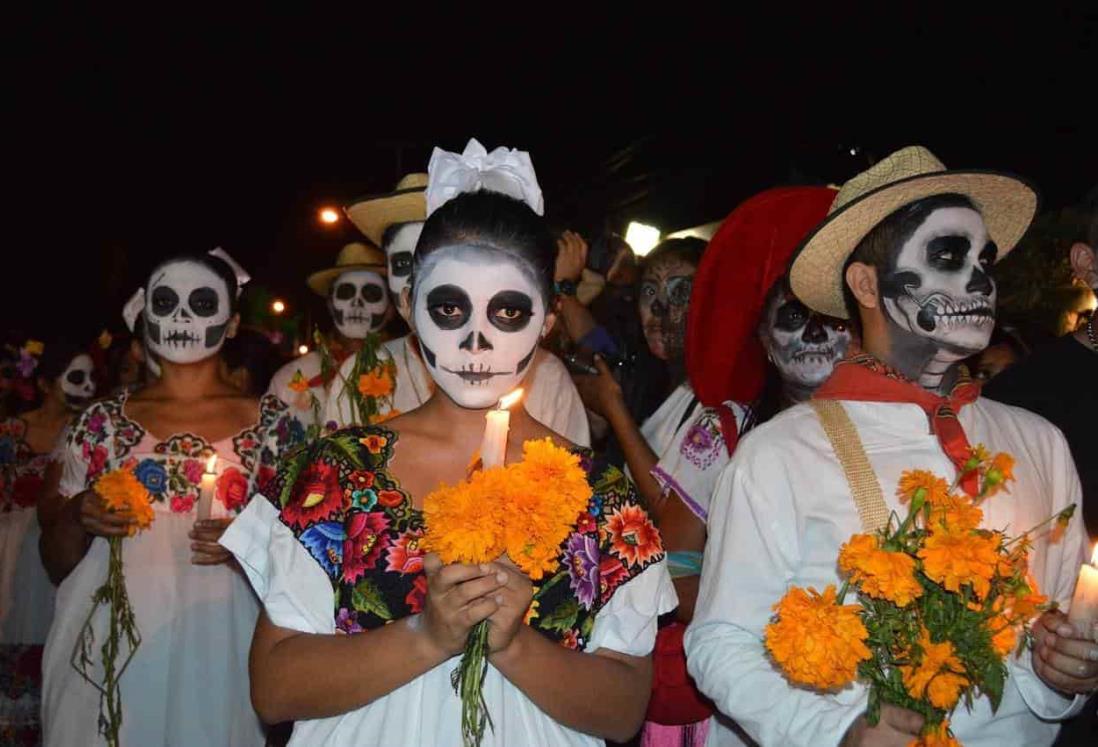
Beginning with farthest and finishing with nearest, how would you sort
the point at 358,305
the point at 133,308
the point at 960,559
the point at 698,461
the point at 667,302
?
the point at 358,305 < the point at 133,308 < the point at 667,302 < the point at 698,461 < the point at 960,559

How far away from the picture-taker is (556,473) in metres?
2.46

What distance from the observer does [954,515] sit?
2.44 meters

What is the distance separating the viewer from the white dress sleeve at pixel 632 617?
291cm

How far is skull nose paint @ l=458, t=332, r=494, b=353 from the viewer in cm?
299

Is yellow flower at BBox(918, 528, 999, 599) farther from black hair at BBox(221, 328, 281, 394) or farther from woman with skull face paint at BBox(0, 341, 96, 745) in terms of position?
black hair at BBox(221, 328, 281, 394)

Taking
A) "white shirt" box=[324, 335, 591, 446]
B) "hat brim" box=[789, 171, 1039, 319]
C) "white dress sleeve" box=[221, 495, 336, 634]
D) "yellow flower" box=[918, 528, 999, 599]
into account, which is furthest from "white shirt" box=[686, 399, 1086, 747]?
"white shirt" box=[324, 335, 591, 446]

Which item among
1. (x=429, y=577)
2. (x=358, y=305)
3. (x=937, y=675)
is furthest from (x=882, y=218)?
(x=358, y=305)

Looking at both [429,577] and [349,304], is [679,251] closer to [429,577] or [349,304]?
[349,304]

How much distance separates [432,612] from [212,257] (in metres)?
3.48

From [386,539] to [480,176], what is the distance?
98cm

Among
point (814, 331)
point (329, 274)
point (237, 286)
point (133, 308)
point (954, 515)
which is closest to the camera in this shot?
point (954, 515)

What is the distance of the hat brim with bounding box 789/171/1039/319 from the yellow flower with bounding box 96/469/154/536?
9.50 feet

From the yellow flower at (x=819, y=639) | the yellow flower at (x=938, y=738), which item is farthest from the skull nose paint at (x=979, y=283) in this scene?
the yellow flower at (x=938, y=738)

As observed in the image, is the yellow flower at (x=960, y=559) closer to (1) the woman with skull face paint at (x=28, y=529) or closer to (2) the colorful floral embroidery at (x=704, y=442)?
→ (2) the colorful floral embroidery at (x=704, y=442)
